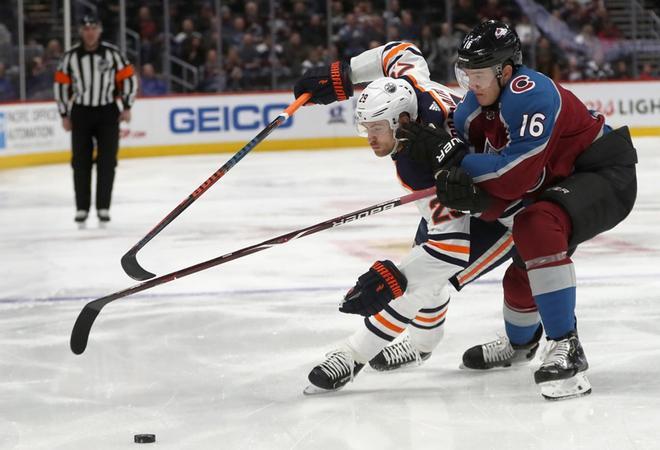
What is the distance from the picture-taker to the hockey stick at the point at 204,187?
11.4 feet

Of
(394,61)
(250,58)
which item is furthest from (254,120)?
(394,61)

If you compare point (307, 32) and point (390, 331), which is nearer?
point (390, 331)

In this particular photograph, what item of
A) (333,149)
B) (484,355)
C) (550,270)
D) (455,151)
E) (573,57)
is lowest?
(333,149)

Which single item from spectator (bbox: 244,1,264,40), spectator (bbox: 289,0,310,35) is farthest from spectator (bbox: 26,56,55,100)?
spectator (bbox: 289,0,310,35)

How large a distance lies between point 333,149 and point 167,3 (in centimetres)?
231

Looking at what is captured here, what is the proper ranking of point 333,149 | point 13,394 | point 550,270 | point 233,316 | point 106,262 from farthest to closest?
1. point 333,149
2. point 106,262
3. point 233,316
4. point 13,394
5. point 550,270

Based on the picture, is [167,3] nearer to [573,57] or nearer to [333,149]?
[333,149]

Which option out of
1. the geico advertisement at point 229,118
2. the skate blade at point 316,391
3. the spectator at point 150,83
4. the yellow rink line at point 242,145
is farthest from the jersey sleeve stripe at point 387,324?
the spectator at point 150,83

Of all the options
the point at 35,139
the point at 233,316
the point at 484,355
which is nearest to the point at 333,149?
the point at 35,139

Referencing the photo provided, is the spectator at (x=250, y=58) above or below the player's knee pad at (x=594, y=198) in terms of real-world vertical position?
below

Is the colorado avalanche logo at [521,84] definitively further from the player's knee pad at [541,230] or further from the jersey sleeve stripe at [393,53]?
the jersey sleeve stripe at [393,53]

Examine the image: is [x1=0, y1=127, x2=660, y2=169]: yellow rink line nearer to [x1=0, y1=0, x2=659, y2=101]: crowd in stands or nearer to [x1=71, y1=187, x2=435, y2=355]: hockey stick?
[x1=0, y1=0, x2=659, y2=101]: crowd in stands

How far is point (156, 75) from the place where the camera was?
1148 centimetres

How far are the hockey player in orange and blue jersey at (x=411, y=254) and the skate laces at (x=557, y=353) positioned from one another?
0.30 metres
